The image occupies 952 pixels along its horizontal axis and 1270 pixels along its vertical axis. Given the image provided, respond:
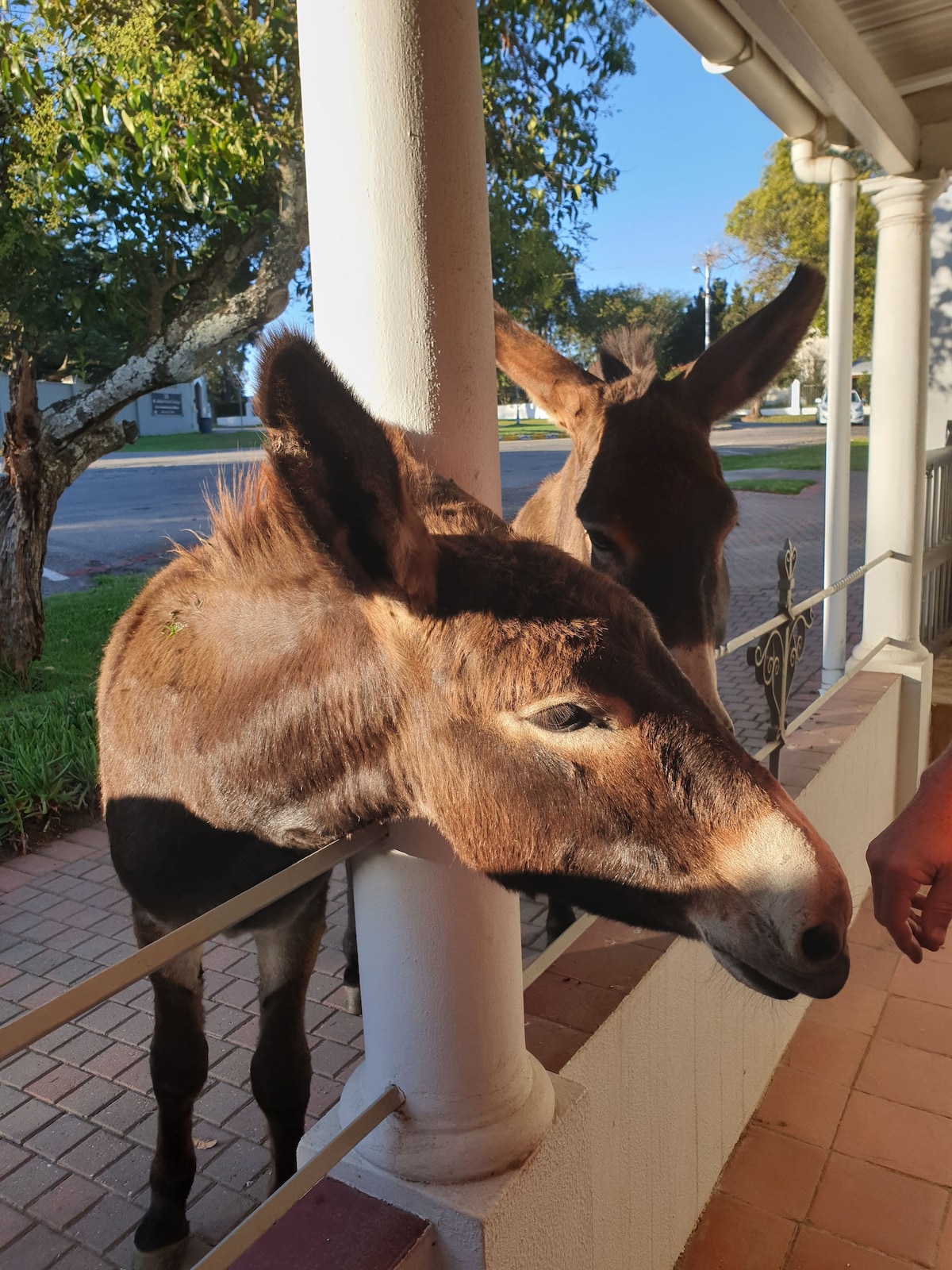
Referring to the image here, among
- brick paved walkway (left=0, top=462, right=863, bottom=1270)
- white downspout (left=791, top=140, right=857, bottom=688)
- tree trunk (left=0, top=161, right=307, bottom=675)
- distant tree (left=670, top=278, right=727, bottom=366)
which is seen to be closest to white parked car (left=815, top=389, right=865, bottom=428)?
white downspout (left=791, top=140, right=857, bottom=688)

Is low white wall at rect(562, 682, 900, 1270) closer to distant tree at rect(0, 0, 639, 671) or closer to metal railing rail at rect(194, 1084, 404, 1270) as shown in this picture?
metal railing rail at rect(194, 1084, 404, 1270)

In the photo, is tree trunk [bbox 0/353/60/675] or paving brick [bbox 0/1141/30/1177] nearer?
paving brick [bbox 0/1141/30/1177]

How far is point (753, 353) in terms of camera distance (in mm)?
2590

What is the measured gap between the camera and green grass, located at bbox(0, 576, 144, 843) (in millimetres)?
4633

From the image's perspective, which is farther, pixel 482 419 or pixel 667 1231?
pixel 667 1231

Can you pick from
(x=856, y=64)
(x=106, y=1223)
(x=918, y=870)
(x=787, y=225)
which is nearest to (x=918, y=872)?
(x=918, y=870)

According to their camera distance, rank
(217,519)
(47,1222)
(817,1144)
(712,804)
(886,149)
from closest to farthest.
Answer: (712,804), (217,519), (47,1222), (817,1144), (886,149)

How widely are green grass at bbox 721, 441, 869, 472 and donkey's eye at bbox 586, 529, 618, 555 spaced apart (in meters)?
8.44

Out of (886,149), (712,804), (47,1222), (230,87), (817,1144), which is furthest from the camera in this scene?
(230,87)

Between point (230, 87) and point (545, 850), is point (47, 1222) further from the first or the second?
point (230, 87)

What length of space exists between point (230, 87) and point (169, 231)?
1.11 meters

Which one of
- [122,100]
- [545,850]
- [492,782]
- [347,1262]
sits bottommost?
[347,1262]

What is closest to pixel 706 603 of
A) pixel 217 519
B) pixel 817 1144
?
pixel 217 519

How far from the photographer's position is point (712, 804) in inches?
50.5
